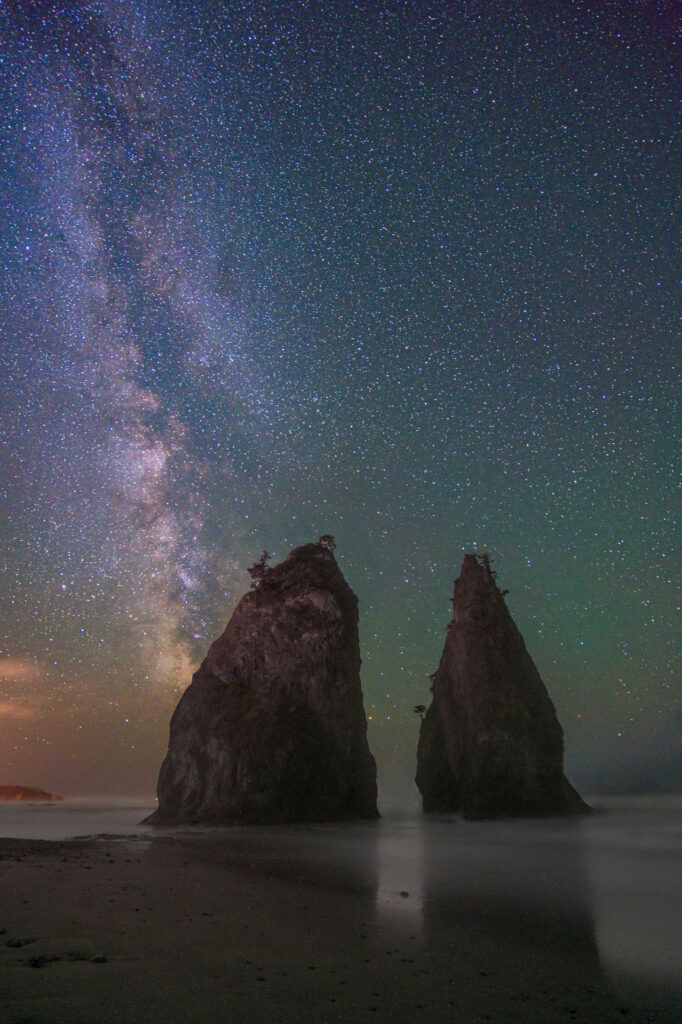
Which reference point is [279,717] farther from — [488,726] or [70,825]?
[70,825]

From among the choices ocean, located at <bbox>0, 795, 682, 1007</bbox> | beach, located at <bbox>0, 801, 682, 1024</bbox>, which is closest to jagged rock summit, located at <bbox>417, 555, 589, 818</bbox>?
ocean, located at <bbox>0, 795, 682, 1007</bbox>

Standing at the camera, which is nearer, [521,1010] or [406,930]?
[521,1010]

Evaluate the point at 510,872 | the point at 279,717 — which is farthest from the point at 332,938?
the point at 279,717

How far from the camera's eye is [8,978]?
563 centimetres

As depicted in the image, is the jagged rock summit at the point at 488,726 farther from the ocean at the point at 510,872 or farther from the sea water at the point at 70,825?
the sea water at the point at 70,825

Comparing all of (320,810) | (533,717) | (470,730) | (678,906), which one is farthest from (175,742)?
(678,906)

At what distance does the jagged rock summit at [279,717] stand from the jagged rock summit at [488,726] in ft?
19.2

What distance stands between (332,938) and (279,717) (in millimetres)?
24699

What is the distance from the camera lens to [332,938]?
27.3ft

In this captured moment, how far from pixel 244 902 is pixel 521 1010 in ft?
19.6

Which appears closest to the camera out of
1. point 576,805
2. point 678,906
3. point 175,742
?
point 678,906

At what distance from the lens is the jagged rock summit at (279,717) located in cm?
3056

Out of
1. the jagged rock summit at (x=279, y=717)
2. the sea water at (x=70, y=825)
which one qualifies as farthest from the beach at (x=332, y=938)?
the jagged rock summit at (x=279, y=717)

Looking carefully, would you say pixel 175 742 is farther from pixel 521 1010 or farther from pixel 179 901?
pixel 521 1010
